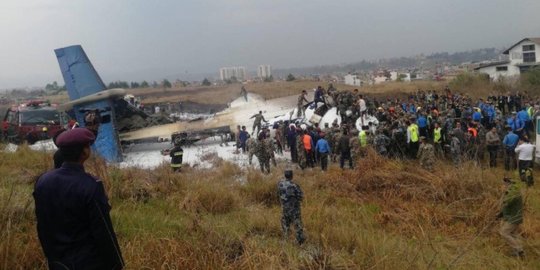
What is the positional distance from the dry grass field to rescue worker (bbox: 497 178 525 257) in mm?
210

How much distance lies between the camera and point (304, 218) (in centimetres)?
737

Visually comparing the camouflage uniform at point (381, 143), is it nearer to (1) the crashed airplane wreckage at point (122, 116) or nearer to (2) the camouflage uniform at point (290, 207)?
(1) the crashed airplane wreckage at point (122, 116)

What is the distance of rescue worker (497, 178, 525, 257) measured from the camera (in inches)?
265

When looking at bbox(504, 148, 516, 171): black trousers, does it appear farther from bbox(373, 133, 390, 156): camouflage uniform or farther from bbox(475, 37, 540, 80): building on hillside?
bbox(475, 37, 540, 80): building on hillside

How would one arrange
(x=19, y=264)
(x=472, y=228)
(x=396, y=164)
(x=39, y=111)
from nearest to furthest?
(x=19, y=264)
(x=472, y=228)
(x=396, y=164)
(x=39, y=111)

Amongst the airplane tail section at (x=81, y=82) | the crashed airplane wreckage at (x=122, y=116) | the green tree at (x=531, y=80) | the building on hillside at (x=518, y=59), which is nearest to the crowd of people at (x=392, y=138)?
the crashed airplane wreckage at (x=122, y=116)

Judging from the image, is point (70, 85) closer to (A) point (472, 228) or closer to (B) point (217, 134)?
(B) point (217, 134)

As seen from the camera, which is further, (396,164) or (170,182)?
(396,164)

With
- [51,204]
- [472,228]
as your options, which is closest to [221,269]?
[51,204]

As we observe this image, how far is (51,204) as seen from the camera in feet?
9.37

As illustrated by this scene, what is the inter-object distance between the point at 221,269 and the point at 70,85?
13.1m

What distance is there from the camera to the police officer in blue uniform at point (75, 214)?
280 centimetres

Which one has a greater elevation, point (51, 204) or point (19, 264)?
point (51, 204)

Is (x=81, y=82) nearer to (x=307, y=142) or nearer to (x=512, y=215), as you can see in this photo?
(x=307, y=142)
